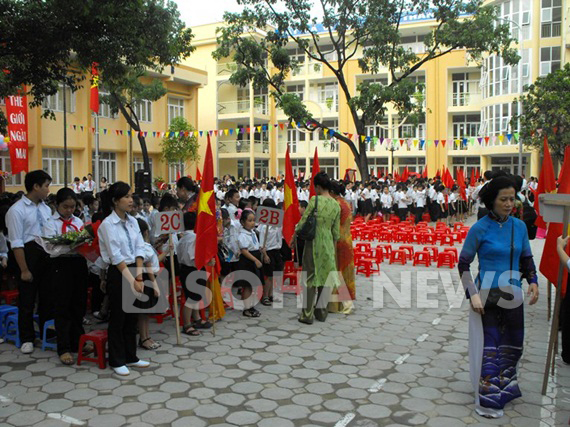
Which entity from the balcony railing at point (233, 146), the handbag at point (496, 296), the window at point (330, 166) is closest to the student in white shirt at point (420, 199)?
the handbag at point (496, 296)

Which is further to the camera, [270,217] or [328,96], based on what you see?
[328,96]

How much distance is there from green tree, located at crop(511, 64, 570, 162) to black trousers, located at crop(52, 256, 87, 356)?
705 inches

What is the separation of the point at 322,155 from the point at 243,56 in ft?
74.7

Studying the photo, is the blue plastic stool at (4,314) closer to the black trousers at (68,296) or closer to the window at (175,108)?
the black trousers at (68,296)

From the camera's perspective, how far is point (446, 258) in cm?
1047

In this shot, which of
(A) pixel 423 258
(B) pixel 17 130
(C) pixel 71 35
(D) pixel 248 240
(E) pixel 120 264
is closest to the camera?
(E) pixel 120 264

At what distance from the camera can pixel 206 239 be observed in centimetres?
582

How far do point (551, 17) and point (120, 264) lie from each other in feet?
105

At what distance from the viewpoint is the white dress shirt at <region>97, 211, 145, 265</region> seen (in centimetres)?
464

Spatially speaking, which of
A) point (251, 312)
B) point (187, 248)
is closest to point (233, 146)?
point (251, 312)

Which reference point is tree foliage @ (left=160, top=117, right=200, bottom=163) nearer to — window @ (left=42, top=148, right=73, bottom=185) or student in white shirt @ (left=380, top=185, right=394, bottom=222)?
window @ (left=42, top=148, right=73, bottom=185)

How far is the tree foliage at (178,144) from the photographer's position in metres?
28.8

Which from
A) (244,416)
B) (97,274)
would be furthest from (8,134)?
(244,416)

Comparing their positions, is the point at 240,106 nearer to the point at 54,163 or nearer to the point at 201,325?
the point at 54,163
